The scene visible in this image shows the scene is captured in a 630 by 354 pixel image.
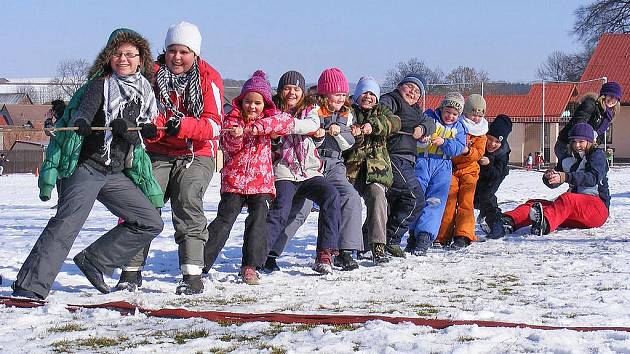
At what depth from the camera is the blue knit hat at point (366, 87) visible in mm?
8164

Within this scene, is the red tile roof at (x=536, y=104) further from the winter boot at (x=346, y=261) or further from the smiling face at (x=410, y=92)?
the winter boot at (x=346, y=261)

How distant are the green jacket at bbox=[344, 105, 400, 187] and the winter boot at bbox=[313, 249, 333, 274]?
0.93 meters

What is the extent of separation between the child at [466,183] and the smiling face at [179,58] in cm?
394

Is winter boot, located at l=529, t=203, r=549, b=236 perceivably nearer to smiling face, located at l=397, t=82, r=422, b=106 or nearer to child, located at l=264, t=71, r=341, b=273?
smiling face, located at l=397, t=82, r=422, b=106

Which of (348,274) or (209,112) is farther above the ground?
(209,112)

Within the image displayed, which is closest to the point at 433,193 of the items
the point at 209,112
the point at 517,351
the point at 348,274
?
the point at 348,274

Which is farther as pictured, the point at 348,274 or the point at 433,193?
the point at 433,193

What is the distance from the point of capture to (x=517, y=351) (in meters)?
3.99

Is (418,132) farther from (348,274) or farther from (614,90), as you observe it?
(614,90)

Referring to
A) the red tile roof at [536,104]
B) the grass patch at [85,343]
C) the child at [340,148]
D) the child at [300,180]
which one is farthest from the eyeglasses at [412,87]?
the red tile roof at [536,104]

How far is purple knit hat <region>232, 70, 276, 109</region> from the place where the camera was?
22.8 feet

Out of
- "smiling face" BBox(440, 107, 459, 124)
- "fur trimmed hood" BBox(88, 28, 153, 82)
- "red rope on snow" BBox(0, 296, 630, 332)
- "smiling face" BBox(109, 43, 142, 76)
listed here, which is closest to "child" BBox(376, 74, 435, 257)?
"smiling face" BBox(440, 107, 459, 124)

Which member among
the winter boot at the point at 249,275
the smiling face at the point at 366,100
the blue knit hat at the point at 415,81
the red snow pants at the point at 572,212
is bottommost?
the winter boot at the point at 249,275

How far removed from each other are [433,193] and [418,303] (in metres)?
3.73
